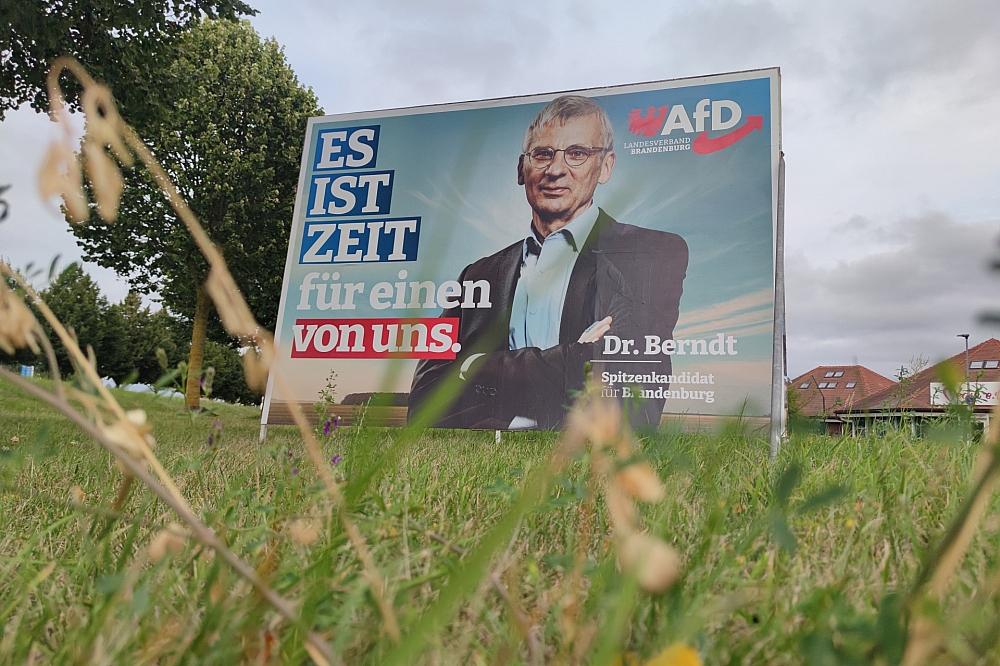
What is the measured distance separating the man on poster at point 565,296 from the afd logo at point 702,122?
280 millimetres

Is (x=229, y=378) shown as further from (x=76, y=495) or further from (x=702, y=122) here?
(x=76, y=495)

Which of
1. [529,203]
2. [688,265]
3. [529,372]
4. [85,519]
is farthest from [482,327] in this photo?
[85,519]

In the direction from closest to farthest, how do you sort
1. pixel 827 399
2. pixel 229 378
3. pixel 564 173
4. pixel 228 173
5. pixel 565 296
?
pixel 827 399
pixel 565 296
pixel 564 173
pixel 228 173
pixel 229 378

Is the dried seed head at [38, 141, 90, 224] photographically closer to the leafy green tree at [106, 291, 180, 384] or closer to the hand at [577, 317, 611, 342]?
the hand at [577, 317, 611, 342]

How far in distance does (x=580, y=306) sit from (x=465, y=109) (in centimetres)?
186

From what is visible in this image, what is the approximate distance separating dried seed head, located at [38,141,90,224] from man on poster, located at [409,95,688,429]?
413 cm

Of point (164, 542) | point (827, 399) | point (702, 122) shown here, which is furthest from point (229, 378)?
point (164, 542)

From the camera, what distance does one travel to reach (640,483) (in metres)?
0.38

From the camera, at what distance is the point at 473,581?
45 centimetres

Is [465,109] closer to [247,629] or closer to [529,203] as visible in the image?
[529,203]

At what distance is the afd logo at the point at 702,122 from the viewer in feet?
15.8

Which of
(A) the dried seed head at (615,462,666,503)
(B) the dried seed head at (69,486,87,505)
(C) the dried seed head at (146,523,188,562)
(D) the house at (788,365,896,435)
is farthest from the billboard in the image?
(A) the dried seed head at (615,462,666,503)

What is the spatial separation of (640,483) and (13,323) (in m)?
0.49

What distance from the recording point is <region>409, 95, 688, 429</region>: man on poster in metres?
4.85
